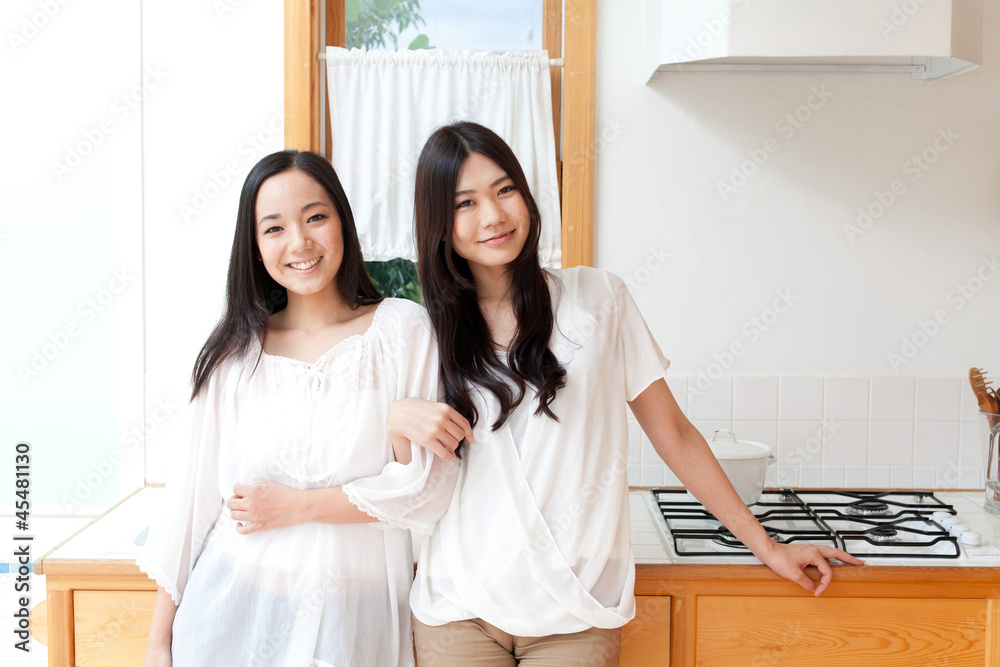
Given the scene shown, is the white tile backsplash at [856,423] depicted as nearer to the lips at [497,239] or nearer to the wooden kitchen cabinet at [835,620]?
the wooden kitchen cabinet at [835,620]

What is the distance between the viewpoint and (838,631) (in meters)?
1.43

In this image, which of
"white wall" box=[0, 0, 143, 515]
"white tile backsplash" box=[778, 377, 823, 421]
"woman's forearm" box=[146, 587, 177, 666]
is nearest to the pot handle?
"white tile backsplash" box=[778, 377, 823, 421]

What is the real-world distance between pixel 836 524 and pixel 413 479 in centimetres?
97

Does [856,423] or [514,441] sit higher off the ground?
[514,441]

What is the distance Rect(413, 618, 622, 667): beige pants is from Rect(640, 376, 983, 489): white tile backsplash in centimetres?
77

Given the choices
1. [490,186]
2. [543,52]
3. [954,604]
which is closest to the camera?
[490,186]

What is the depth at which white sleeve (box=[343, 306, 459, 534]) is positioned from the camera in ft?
3.89

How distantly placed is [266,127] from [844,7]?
4.28 feet

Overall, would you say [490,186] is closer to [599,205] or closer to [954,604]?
[599,205]

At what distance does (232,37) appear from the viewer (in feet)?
6.19

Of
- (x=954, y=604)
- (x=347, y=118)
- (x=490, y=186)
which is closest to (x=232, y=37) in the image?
(x=347, y=118)

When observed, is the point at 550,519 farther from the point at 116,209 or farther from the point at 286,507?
the point at 116,209

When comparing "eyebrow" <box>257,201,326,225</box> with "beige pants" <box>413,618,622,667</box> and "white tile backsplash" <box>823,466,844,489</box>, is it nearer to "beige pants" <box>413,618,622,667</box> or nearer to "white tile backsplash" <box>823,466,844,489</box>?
"beige pants" <box>413,618,622,667</box>

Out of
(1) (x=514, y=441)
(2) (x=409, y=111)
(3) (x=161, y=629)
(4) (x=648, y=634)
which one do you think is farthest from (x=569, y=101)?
(3) (x=161, y=629)
